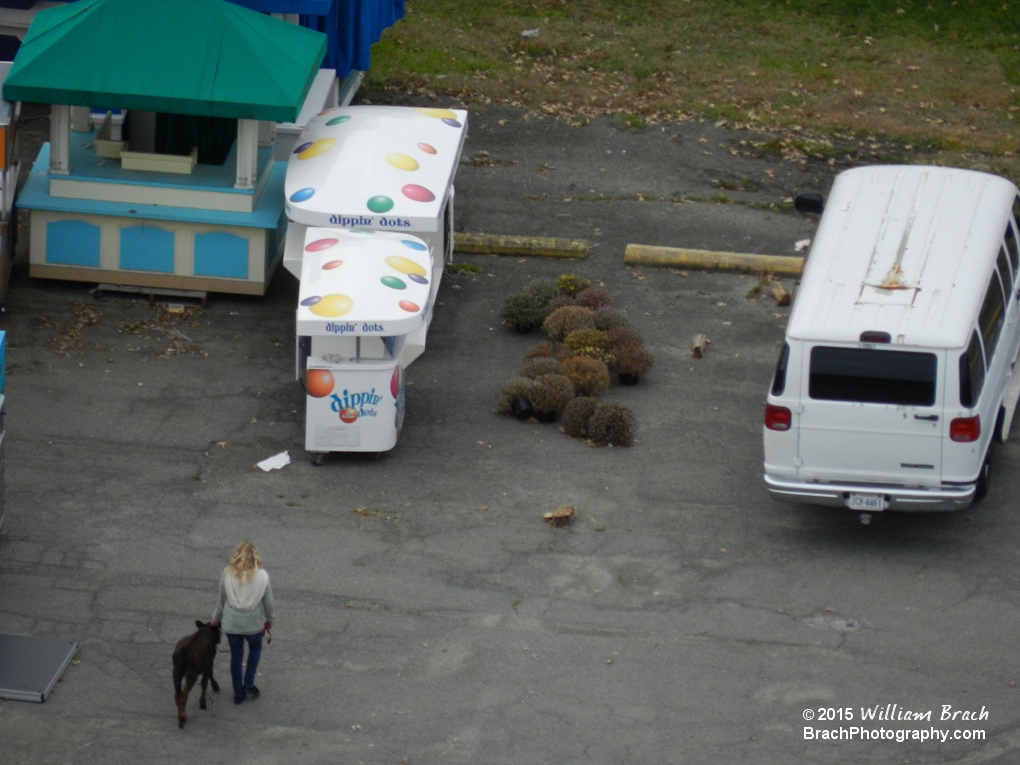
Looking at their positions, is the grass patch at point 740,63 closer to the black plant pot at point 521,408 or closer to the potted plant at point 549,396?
the potted plant at point 549,396

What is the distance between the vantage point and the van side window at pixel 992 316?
12427 mm

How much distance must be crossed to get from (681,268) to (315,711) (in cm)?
941

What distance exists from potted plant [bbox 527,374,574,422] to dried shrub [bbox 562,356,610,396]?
0.30 meters

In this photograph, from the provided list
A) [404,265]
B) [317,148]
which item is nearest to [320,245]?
[404,265]

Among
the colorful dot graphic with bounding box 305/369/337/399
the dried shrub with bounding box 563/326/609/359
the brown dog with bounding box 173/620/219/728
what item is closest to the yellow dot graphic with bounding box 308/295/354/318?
the colorful dot graphic with bounding box 305/369/337/399

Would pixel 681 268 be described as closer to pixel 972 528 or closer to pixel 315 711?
pixel 972 528

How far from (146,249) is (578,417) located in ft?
17.7

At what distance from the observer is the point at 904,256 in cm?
1266

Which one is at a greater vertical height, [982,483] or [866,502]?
[866,502]

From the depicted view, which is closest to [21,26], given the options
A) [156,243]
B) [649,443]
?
[156,243]

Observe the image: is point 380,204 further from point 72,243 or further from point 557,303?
point 72,243

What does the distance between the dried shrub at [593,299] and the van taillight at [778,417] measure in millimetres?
4650

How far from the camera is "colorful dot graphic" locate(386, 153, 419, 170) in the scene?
15484mm

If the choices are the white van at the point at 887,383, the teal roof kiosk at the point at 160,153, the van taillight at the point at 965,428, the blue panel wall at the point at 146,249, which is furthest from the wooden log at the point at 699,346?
the blue panel wall at the point at 146,249
